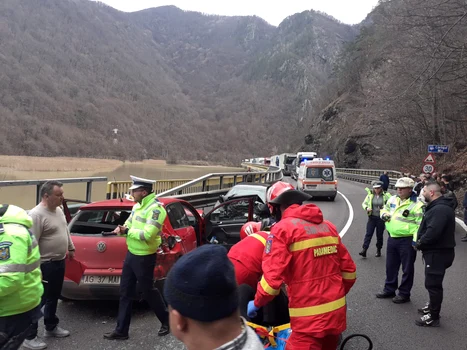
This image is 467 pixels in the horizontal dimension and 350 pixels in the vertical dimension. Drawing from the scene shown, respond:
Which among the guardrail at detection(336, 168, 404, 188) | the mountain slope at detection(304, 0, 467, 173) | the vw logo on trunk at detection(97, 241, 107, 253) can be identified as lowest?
the guardrail at detection(336, 168, 404, 188)

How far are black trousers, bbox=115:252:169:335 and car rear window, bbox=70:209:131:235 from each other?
1.24 metres

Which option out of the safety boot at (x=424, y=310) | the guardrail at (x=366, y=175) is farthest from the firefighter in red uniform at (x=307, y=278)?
the guardrail at (x=366, y=175)

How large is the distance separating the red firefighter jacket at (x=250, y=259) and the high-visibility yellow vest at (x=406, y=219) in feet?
11.8

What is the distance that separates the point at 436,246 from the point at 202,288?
172 inches

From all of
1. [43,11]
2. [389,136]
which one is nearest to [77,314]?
[389,136]

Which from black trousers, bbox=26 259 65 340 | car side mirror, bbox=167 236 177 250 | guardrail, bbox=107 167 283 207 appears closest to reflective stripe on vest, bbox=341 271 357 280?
car side mirror, bbox=167 236 177 250

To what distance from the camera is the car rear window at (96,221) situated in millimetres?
5859

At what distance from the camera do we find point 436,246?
5.10m

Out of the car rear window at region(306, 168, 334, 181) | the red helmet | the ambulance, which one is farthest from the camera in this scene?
the car rear window at region(306, 168, 334, 181)

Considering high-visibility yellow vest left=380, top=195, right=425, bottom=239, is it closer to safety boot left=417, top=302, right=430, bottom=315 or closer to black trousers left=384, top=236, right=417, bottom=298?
black trousers left=384, top=236, right=417, bottom=298

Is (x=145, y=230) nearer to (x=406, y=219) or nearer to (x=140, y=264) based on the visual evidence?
(x=140, y=264)

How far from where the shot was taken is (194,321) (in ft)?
5.22

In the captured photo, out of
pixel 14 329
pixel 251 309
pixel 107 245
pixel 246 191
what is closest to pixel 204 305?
pixel 251 309

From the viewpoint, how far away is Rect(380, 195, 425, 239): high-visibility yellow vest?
6051mm
